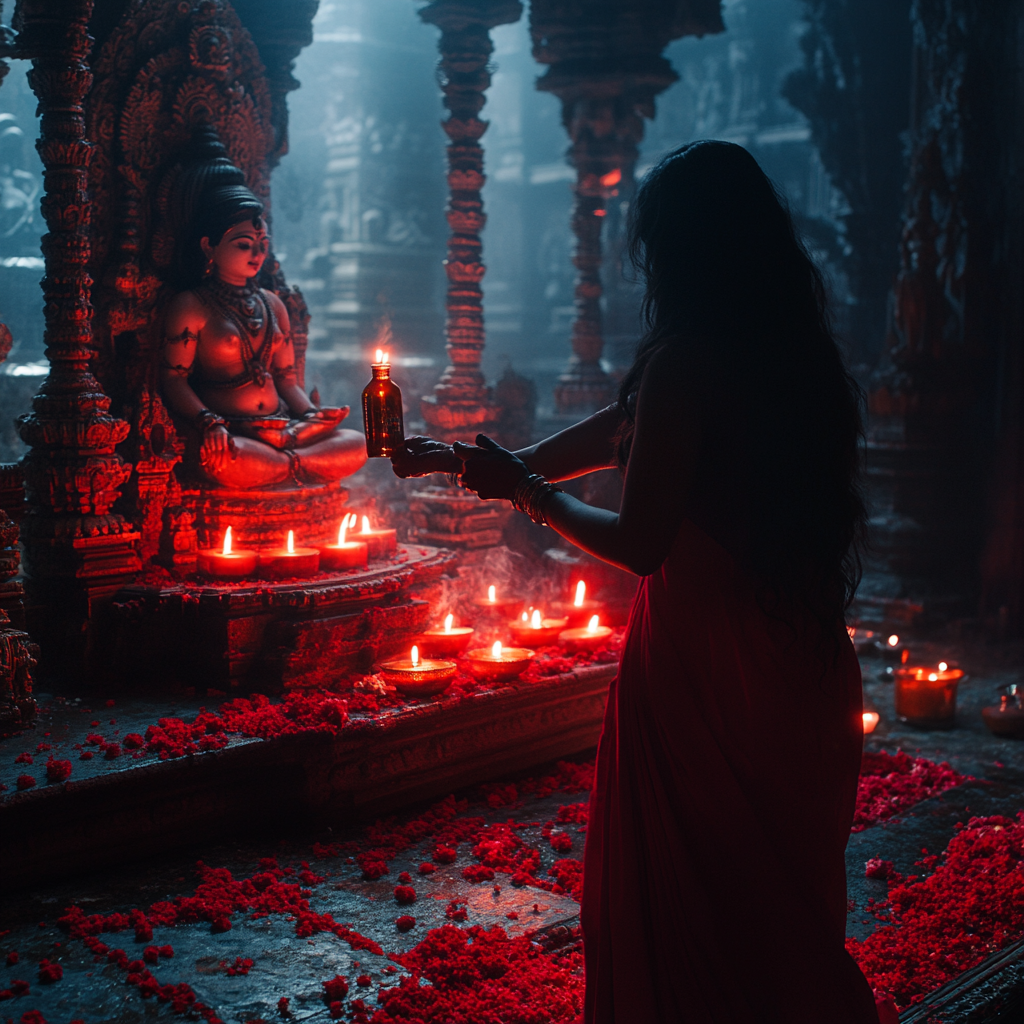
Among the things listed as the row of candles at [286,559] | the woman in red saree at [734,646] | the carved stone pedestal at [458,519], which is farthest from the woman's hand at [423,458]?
the carved stone pedestal at [458,519]

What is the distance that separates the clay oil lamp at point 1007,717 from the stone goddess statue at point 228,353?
329cm

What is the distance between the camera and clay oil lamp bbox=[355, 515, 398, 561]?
5043 mm

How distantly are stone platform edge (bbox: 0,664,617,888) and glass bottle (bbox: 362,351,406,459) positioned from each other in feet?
4.20

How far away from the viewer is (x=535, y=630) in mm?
4660

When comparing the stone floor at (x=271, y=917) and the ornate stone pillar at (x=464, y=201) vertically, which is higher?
the ornate stone pillar at (x=464, y=201)

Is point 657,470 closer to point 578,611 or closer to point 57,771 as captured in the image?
point 57,771

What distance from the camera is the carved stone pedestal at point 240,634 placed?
13.5ft

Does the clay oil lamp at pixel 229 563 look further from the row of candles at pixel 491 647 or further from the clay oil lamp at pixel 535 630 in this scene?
the clay oil lamp at pixel 535 630

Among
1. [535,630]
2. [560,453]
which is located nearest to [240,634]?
[535,630]

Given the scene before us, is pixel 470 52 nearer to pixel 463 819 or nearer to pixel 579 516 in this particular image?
pixel 463 819

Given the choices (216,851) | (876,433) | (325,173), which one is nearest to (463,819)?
(216,851)

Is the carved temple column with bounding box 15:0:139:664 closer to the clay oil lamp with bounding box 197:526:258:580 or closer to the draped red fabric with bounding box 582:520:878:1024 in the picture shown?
the clay oil lamp with bounding box 197:526:258:580

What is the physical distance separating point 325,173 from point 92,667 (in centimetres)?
1196

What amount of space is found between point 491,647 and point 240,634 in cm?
104
